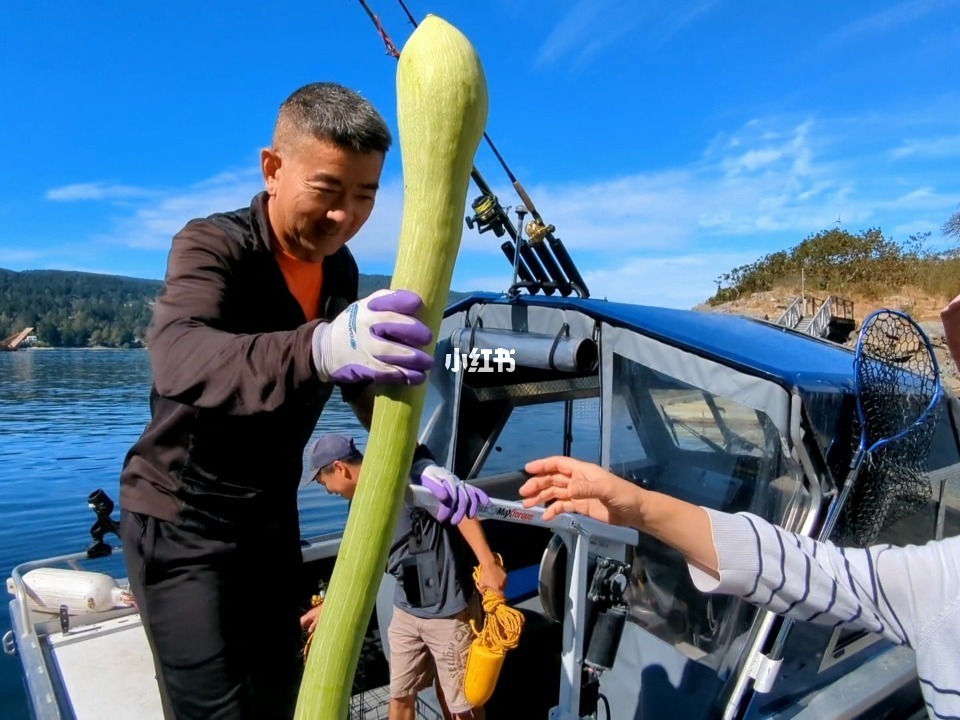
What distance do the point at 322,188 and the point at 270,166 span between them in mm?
246

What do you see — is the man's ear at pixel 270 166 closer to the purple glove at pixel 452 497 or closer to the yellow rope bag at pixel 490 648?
the purple glove at pixel 452 497

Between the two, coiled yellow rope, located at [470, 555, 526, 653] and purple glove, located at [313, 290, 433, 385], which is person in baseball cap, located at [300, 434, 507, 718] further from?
purple glove, located at [313, 290, 433, 385]

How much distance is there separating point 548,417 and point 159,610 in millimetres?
3713

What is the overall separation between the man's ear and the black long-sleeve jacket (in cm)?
16

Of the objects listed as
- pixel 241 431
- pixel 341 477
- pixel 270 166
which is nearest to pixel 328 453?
pixel 341 477

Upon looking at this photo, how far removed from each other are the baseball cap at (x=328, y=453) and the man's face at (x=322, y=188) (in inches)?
85.9

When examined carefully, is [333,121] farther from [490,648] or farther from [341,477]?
[490,648]

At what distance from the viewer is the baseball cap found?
3582mm

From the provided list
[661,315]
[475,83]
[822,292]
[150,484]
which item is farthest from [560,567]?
[822,292]

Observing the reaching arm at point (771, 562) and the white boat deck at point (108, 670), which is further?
the white boat deck at point (108, 670)

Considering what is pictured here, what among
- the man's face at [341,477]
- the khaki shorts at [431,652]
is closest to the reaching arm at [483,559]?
the khaki shorts at [431,652]

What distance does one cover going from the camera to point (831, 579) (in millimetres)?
1775

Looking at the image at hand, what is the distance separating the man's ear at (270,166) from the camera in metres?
1.54

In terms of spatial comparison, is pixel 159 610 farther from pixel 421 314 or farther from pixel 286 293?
pixel 421 314
